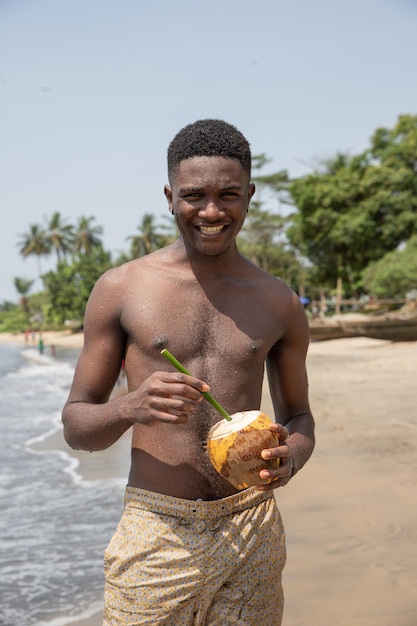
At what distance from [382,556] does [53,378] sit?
24.2 metres

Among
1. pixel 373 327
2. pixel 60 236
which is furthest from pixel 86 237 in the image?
pixel 373 327

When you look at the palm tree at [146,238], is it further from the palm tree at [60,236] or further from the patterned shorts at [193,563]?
the patterned shorts at [193,563]

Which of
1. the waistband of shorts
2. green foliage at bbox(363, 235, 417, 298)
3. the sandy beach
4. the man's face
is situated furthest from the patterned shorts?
green foliage at bbox(363, 235, 417, 298)

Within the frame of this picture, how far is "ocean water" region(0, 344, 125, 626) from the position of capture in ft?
16.9

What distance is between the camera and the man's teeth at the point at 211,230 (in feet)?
6.77

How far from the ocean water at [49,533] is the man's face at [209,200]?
11.4 feet

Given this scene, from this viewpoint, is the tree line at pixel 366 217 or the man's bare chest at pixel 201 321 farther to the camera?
the tree line at pixel 366 217

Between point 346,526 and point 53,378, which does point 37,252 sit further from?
point 346,526

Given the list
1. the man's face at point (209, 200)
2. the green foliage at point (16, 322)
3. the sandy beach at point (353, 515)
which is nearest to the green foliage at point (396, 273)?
the sandy beach at point (353, 515)

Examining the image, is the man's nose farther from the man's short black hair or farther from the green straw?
the green straw

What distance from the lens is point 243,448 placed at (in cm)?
187

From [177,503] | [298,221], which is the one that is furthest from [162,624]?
[298,221]

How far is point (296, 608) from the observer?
4.49m

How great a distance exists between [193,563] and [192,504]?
0.14 metres
